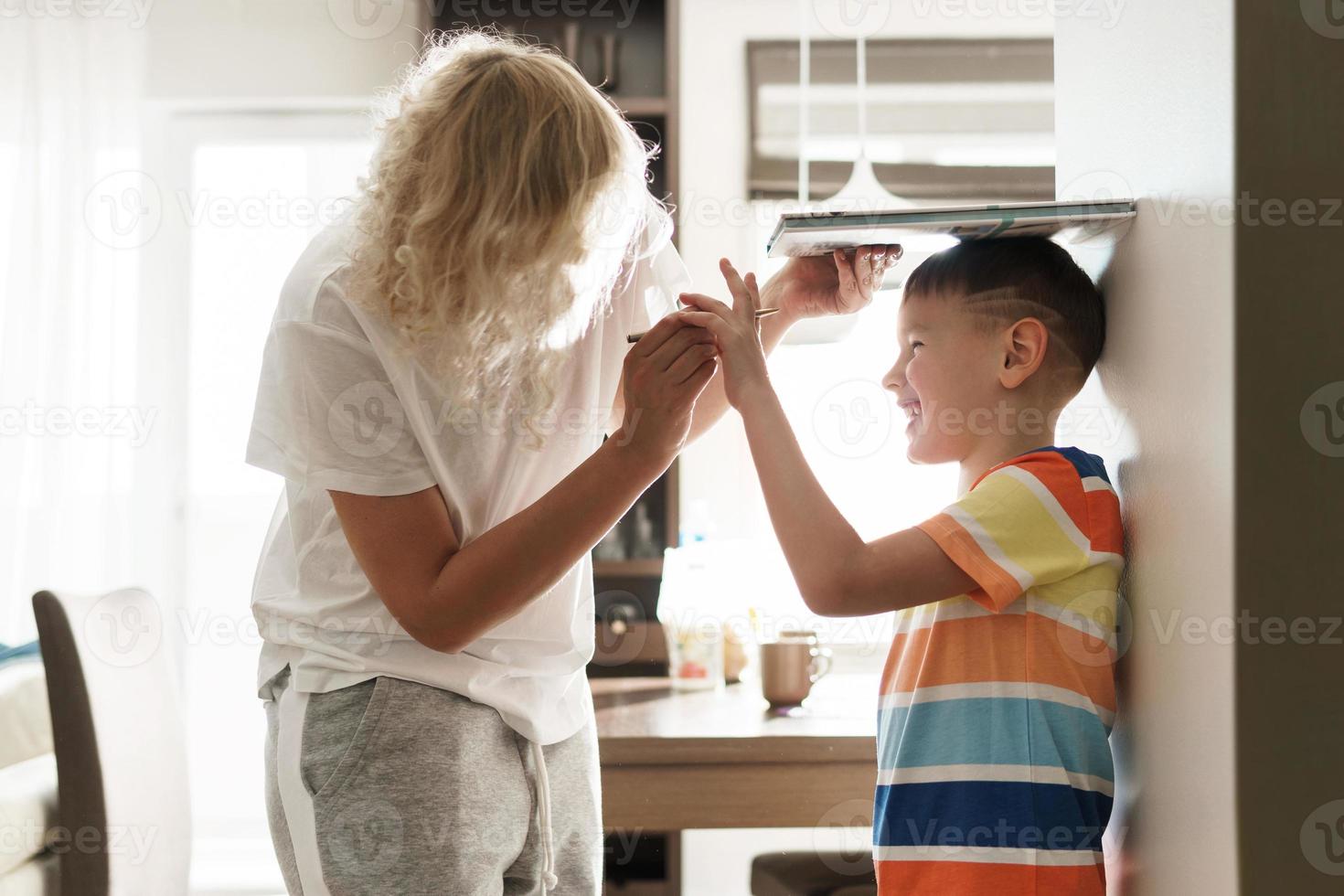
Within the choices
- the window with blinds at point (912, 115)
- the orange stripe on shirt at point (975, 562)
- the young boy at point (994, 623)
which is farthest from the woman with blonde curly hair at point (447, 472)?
the window with blinds at point (912, 115)

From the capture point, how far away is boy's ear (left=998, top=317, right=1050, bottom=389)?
86 centimetres

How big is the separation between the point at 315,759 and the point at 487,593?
17 centimetres

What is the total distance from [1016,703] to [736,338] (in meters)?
0.33

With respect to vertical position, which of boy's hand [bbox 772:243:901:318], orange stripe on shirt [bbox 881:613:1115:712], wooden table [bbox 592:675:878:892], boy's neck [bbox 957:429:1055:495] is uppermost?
boy's hand [bbox 772:243:901:318]

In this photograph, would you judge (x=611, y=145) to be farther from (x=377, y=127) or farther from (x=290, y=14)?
(x=290, y=14)

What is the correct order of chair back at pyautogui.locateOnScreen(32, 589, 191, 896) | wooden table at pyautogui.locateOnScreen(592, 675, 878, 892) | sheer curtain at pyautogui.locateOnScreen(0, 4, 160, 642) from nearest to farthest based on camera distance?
chair back at pyautogui.locateOnScreen(32, 589, 191, 896) → wooden table at pyautogui.locateOnScreen(592, 675, 878, 892) → sheer curtain at pyautogui.locateOnScreen(0, 4, 160, 642)

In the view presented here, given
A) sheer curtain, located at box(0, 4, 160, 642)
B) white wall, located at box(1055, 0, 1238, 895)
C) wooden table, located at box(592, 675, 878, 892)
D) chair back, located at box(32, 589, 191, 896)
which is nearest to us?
white wall, located at box(1055, 0, 1238, 895)

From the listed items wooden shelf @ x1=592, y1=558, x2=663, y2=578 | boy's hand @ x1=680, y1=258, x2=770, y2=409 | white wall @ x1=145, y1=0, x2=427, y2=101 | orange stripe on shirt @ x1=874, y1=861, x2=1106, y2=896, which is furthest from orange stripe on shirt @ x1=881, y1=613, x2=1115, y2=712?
white wall @ x1=145, y1=0, x2=427, y2=101

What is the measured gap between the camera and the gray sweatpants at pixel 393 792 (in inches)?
31.1

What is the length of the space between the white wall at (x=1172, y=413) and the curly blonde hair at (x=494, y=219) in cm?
37

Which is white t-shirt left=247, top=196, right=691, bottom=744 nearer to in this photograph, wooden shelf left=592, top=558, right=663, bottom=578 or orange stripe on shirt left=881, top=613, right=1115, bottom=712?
orange stripe on shirt left=881, top=613, right=1115, bottom=712

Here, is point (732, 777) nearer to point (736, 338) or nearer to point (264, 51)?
point (736, 338)

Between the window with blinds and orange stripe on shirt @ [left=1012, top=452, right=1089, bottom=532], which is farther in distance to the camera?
the window with blinds

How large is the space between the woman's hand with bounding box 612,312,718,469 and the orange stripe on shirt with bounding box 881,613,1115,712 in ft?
0.80
